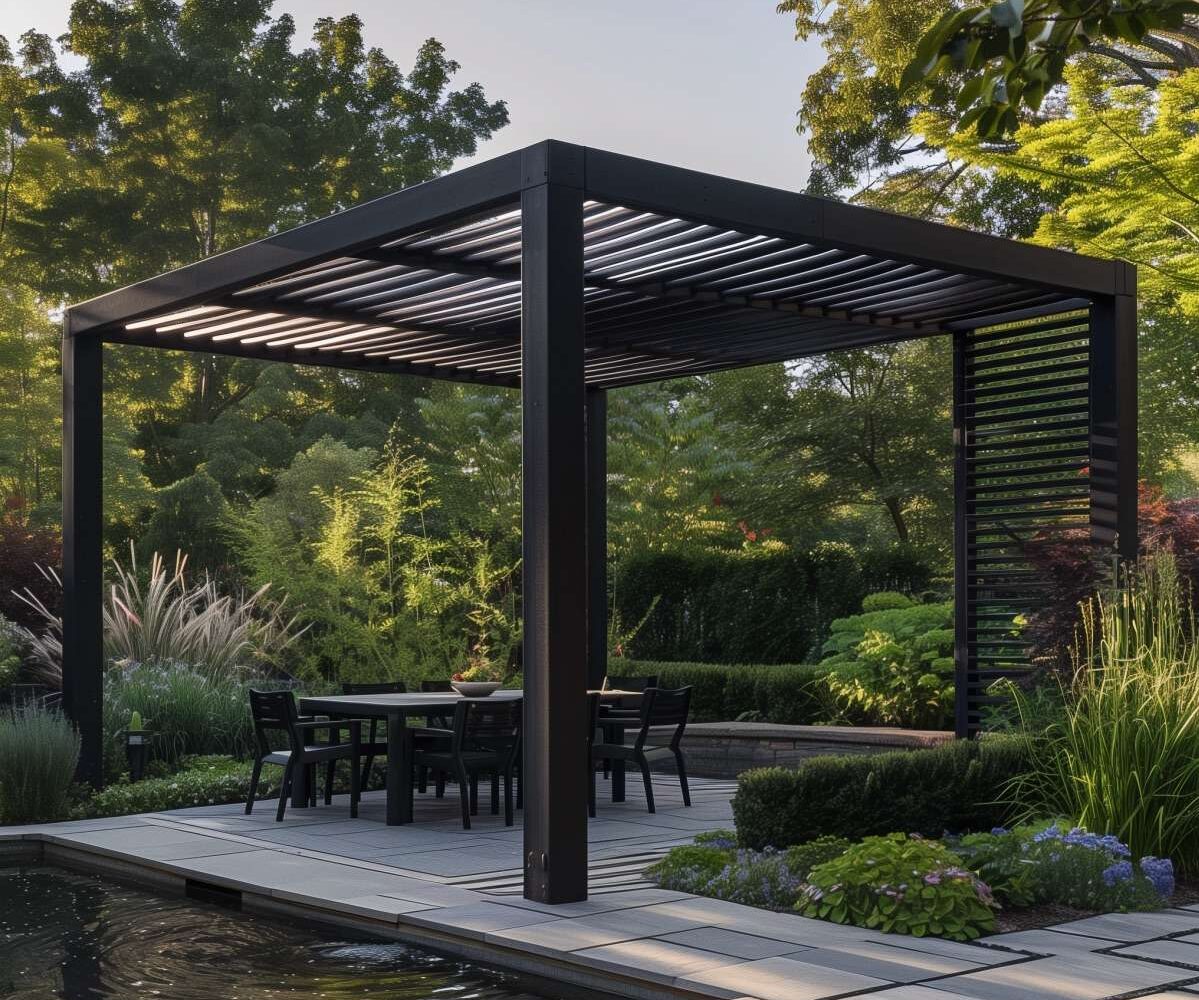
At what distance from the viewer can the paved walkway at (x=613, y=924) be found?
497 centimetres

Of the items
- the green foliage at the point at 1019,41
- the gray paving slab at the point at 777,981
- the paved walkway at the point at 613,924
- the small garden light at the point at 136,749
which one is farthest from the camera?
the small garden light at the point at 136,749

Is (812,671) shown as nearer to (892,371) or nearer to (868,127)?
(892,371)

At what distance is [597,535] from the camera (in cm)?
1295

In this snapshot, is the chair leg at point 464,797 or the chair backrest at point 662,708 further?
the chair backrest at point 662,708

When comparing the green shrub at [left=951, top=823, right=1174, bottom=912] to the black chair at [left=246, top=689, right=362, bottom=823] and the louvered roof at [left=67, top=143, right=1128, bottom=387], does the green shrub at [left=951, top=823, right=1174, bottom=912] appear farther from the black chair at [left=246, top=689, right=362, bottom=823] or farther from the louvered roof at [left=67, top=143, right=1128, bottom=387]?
the black chair at [left=246, top=689, right=362, bottom=823]

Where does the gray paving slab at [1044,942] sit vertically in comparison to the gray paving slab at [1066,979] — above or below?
below

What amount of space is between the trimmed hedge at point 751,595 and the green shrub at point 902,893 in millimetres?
8519

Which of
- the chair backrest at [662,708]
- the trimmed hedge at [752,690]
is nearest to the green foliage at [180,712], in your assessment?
the trimmed hedge at [752,690]

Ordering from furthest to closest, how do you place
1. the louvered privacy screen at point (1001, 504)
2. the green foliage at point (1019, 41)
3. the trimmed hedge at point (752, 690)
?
the trimmed hedge at point (752, 690) → the louvered privacy screen at point (1001, 504) → the green foliage at point (1019, 41)

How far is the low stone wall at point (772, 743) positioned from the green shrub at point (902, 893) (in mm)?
4606

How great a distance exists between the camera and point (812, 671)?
1299 centimetres

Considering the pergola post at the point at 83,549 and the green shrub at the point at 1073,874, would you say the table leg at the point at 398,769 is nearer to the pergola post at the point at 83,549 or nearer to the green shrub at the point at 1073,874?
the pergola post at the point at 83,549

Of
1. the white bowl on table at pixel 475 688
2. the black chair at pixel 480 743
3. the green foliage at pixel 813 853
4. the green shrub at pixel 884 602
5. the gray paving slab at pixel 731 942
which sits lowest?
the gray paving slab at pixel 731 942

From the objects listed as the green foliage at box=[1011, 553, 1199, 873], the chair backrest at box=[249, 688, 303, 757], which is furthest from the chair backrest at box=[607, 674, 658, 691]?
the green foliage at box=[1011, 553, 1199, 873]
